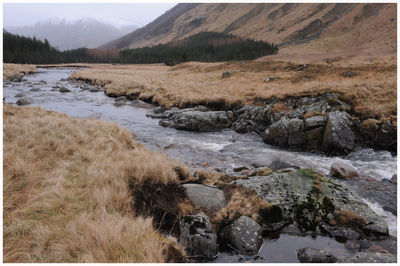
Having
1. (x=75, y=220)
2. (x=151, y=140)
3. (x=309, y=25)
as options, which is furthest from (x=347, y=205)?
(x=309, y=25)

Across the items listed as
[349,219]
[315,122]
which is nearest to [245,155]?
[315,122]

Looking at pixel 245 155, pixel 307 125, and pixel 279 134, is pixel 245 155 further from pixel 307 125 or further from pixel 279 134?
pixel 307 125

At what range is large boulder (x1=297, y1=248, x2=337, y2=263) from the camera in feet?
14.3

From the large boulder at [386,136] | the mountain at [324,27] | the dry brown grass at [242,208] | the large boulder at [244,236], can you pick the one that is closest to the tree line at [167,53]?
the mountain at [324,27]

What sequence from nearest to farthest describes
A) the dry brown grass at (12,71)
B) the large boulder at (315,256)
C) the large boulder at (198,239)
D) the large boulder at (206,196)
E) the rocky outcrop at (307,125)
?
the large boulder at (315,256)
the large boulder at (198,239)
the large boulder at (206,196)
the rocky outcrop at (307,125)
the dry brown grass at (12,71)

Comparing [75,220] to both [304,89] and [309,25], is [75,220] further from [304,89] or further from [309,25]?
[309,25]

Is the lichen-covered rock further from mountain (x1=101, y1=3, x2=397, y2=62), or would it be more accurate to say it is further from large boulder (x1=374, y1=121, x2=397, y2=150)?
mountain (x1=101, y1=3, x2=397, y2=62)

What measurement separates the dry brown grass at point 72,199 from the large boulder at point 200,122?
665 cm

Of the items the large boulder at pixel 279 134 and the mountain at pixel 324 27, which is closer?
the large boulder at pixel 279 134

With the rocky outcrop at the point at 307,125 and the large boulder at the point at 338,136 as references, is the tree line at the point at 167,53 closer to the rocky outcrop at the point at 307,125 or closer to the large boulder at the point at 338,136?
the rocky outcrop at the point at 307,125

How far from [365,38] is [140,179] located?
91775 millimetres

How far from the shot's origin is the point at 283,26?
13600 cm

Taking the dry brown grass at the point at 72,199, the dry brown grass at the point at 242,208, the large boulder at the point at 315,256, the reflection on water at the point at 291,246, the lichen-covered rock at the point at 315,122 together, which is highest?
the lichen-covered rock at the point at 315,122

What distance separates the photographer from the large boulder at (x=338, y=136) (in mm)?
11344
